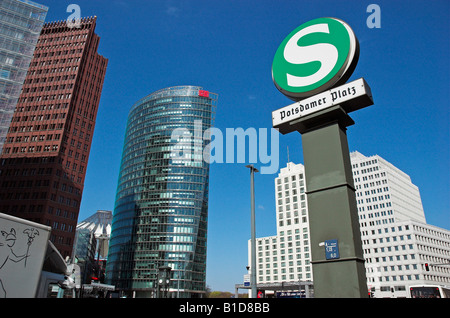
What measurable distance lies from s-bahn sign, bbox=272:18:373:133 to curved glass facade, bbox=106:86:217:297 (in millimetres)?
106304

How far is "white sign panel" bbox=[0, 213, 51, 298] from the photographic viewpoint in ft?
30.9

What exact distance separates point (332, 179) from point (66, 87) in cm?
11035

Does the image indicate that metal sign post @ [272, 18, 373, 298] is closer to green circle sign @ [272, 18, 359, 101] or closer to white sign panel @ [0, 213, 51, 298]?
green circle sign @ [272, 18, 359, 101]

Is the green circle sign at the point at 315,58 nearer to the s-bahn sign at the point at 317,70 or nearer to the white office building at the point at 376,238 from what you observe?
the s-bahn sign at the point at 317,70

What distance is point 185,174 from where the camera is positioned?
404ft

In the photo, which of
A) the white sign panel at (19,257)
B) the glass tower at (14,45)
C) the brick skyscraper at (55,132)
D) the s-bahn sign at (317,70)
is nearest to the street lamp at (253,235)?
the s-bahn sign at (317,70)

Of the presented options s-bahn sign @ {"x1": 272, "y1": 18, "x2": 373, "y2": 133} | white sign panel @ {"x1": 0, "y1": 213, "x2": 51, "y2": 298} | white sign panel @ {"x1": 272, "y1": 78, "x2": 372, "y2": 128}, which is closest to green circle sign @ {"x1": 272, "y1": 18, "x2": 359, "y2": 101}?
s-bahn sign @ {"x1": 272, "y1": 18, "x2": 373, "y2": 133}

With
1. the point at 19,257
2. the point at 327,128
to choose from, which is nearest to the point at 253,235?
the point at 327,128

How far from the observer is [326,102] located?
33.8 feet

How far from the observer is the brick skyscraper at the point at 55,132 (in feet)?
288

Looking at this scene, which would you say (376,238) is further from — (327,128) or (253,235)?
→ (327,128)

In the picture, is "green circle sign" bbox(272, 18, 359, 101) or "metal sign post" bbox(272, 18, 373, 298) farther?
"green circle sign" bbox(272, 18, 359, 101)
